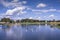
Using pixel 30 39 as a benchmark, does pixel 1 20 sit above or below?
above

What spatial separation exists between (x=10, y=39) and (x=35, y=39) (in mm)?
1279

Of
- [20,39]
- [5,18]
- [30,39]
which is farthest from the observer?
[5,18]

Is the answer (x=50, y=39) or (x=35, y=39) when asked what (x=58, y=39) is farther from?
(x=35, y=39)

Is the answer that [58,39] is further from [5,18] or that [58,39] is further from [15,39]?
[5,18]

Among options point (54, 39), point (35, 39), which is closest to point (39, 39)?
point (35, 39)

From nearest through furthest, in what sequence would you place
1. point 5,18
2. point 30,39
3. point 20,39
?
point 30,39, point 20,39, point 5,18

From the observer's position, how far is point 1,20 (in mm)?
10664

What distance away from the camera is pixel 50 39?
703 centimetres

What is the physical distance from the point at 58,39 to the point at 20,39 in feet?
6.42

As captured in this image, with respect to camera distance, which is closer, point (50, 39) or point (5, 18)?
point (50, 39)

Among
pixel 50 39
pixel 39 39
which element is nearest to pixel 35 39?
pixel 39 39

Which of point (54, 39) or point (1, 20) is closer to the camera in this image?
point (54, 39)

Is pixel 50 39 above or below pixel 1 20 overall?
below

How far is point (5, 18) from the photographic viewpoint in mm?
10578
